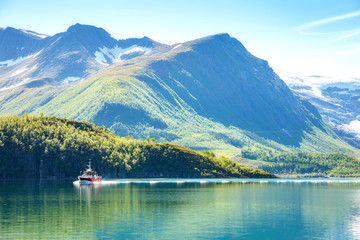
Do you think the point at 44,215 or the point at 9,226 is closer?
the point at 9,226

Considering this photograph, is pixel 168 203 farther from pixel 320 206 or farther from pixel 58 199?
pixel 320 206

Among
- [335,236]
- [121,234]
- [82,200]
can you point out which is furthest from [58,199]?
[335,236]

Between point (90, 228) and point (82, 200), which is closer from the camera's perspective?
point (90, 228)

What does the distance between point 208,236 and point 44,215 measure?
3867 centimetres

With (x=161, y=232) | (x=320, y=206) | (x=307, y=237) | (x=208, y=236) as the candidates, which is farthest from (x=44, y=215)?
(x=320, y=206)

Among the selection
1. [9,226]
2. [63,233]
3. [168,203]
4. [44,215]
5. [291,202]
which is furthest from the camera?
[291,202]

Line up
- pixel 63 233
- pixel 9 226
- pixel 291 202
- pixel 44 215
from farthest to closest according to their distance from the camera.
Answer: pixel 291 202
pixel 44 215
pixel 9 226
pixel 63 233

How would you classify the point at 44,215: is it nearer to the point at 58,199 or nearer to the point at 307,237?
the point at 58,199

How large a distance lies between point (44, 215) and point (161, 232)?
30.5m

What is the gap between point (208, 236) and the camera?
291 ft

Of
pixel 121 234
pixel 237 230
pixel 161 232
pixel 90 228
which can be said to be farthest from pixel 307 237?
pixel 90 228

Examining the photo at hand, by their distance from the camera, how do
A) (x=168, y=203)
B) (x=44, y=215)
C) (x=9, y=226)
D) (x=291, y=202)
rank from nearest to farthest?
(x=9, y=226)
(x=44, y=215)
(x=168, y=203)
(x=291, y=202)

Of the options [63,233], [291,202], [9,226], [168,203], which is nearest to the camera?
[63,233]

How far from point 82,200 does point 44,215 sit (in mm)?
35599
